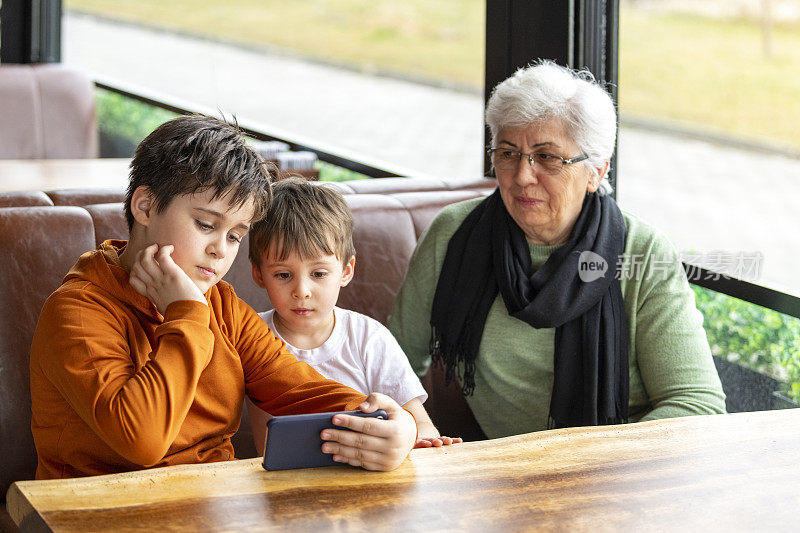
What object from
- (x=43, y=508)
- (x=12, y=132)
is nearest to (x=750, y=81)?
(x=12, y=132)

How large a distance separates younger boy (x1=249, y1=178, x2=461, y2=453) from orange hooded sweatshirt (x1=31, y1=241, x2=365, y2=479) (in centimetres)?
13

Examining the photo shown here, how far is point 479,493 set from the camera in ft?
4.09

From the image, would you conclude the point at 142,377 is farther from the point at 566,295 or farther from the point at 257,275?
the point at 566,295

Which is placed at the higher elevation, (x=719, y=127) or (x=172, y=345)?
(x=719, y=127)

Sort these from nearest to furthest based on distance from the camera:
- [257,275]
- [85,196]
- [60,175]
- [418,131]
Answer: [257,275] < [85,196] < [60,175] < [418,131]

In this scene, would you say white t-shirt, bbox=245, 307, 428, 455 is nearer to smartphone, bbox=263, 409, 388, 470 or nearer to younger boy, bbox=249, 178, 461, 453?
younger boy, bbox=249, 178, 461, 453

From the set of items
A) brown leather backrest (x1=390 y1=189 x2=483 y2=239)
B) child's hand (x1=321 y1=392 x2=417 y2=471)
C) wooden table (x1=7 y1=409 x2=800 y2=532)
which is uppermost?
brown leather backrest (x1=390 y1=189 x2=483 y2=239)

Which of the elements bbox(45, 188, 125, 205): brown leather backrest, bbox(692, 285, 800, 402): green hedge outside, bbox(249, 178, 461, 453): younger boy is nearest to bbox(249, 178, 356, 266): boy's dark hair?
bbox(249, 178, 461, 453): younger boy

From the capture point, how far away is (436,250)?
90.0 inches

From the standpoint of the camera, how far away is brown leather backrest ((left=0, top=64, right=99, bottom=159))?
4953 mm

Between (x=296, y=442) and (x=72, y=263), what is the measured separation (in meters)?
0.93

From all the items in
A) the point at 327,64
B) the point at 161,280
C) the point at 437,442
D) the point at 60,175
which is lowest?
the point at 437,442
